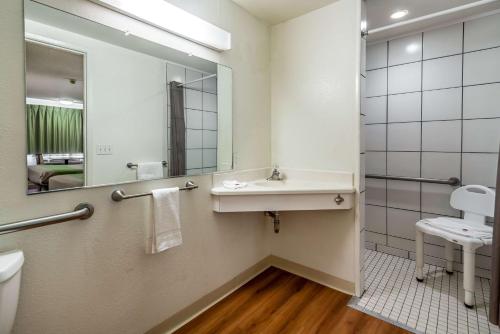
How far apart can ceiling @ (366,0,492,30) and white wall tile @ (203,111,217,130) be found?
56.3 inches

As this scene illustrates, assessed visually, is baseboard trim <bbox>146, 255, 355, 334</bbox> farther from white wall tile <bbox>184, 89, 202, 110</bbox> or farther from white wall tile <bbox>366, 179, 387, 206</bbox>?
white wall tile <bbox>184, 89, 202, 110</bbox>

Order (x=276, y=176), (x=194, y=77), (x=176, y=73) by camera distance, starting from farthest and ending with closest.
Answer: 1. (x=276, y=176)
2. (x=194, y=77)
3. (x=176, y=73)

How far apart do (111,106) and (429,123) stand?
257 centimetres

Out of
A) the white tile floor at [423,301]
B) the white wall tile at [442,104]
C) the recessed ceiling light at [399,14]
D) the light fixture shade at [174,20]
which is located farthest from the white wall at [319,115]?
the white wall tile at [442,104]

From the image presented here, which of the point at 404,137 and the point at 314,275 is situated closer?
the point at 314,275

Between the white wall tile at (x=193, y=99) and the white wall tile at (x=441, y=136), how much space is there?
6.77 feet

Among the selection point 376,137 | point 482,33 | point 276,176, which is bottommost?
point 276,176

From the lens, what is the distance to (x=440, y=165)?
→ 2289 mm

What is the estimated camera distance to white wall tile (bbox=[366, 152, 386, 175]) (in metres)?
2.63

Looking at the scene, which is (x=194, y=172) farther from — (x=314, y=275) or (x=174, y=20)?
(x=314, y=275)

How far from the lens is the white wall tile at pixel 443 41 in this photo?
7.05ft

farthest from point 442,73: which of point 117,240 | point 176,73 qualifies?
point 117,240

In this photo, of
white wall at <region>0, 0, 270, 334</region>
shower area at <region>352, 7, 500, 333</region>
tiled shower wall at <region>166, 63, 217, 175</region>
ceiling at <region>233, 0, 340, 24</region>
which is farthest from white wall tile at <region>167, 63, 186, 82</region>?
shower area at <region>352, 7, 500, 333</region>

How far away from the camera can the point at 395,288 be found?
1980 millimetres
